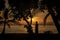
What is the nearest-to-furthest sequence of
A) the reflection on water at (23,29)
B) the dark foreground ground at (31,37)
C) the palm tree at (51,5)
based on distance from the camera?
1. the palm tree at (51,5)
2. the dark foreground ground at (31,37)
3. the reflection on water at (23,29)

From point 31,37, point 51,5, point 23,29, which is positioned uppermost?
point 51,5

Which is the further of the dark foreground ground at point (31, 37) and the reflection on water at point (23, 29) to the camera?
the reflection on water at point (23, 29)

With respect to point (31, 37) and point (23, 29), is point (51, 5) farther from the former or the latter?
point (23, 29)

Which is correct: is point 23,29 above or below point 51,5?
below

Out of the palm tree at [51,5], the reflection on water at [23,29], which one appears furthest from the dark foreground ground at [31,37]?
the palm tree at [51,5]

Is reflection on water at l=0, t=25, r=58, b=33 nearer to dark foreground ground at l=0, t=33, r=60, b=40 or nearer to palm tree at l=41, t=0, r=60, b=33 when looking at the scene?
dark foreground ground at l=0, t=33, r=60, b=40

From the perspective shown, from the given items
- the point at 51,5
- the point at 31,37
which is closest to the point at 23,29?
the point at 31,37

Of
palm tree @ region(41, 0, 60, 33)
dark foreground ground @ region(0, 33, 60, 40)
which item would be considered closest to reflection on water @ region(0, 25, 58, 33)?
dark foreground ground @ region(0, 33, 60, 40)

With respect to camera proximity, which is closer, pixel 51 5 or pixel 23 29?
pixel 51 5

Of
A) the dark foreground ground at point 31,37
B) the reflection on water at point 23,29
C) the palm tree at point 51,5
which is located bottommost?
the dark foreground ground at point 31,37

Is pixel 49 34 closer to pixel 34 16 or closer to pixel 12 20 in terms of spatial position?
pixel 34 16

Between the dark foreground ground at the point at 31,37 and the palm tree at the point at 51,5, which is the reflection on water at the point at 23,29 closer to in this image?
the dark foreground ground at the point at 31,37

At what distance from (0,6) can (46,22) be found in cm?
170

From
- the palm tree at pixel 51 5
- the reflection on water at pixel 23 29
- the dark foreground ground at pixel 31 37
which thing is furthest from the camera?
the reflection on water at pixel 23 29
